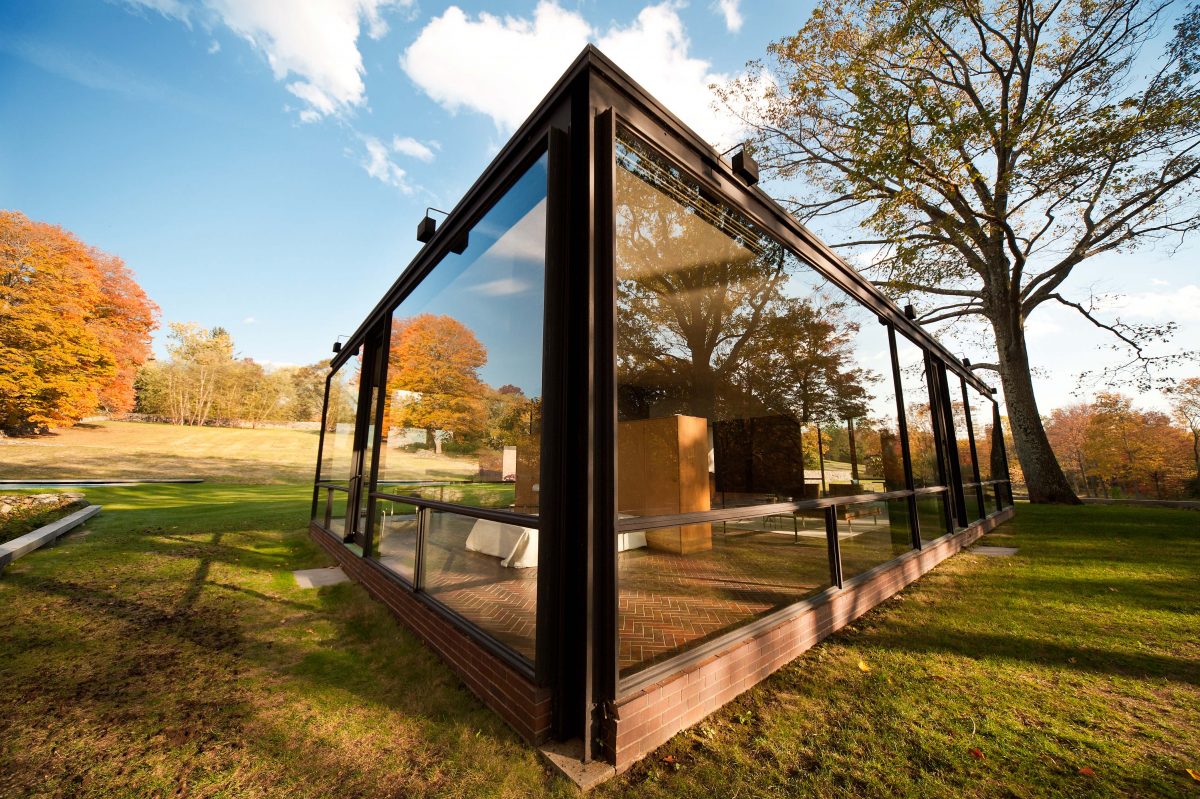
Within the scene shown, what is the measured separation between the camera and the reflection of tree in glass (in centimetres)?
313

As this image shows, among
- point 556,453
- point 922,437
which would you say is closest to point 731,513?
point 556,453

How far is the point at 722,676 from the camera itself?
249 centimetres

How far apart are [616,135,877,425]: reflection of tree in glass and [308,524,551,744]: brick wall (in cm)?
159

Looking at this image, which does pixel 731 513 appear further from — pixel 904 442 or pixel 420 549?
pixel 904 442

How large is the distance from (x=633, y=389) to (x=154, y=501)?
51.6ft

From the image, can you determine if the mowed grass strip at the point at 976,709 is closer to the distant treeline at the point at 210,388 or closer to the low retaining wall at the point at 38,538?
the low retaining wall at the point at 38,538

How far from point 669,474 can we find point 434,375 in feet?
9.97

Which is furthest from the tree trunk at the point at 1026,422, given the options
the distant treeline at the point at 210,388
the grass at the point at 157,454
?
the distant treeline at the point at 210,388

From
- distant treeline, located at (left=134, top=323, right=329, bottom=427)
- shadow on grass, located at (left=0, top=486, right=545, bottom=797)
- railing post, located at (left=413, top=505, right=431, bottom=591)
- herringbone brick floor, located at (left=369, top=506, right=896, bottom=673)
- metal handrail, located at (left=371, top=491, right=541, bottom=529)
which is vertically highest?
distant treeline, located at (left=134, top=323, right=329, bottom=427)

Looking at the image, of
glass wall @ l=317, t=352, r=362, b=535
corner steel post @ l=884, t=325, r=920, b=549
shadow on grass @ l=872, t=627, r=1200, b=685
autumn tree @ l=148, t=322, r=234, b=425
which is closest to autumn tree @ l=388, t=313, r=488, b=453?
glass wall @ l=317, t=352, r=362, b=535

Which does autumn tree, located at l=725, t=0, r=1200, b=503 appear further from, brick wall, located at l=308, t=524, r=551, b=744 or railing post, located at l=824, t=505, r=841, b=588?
brick wall, located at l=308, t=524, r=551, b=744

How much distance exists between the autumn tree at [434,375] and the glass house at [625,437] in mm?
34

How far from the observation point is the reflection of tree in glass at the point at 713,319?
123 inches

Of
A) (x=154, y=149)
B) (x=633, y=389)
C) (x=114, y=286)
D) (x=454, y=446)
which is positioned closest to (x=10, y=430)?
(x=114, y=286)
